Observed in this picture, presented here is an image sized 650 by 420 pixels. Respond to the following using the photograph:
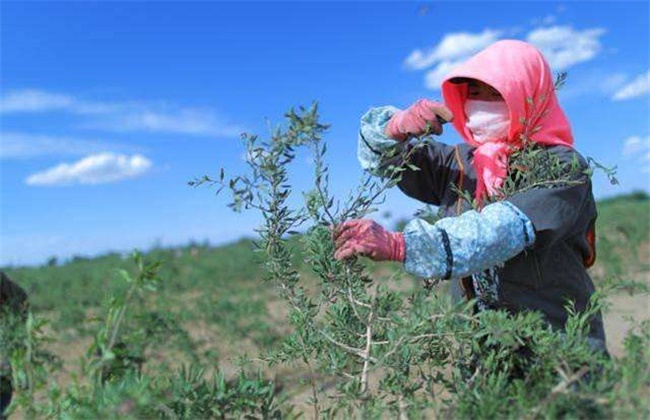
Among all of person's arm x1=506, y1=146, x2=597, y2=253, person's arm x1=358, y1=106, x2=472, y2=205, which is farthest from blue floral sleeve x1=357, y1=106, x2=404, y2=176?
person's arm x1=506, y1=146, x2=597, y2=253

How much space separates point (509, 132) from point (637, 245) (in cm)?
948

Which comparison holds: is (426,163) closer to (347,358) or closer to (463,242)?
(463,242)

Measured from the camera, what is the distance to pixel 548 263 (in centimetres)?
194

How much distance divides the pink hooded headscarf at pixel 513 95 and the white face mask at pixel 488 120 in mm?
30

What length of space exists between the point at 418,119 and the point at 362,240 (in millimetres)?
522

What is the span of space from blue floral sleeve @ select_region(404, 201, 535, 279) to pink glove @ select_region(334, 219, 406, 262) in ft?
0.22

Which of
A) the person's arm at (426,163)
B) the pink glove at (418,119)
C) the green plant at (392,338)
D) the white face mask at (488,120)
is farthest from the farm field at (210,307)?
the white face mask at (488,120)

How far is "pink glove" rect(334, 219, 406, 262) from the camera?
144cm

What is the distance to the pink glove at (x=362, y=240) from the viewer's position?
1.44 meters

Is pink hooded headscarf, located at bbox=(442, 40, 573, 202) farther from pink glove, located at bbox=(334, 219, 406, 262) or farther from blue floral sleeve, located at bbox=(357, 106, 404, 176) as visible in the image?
pink glove, located at bbox=(334, 219, 406, 262)

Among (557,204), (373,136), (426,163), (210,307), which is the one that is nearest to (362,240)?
(557,204)

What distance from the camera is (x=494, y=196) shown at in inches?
68.4

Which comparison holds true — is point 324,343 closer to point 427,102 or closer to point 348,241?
point 348,241

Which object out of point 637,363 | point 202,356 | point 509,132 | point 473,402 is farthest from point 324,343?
point 202,356
